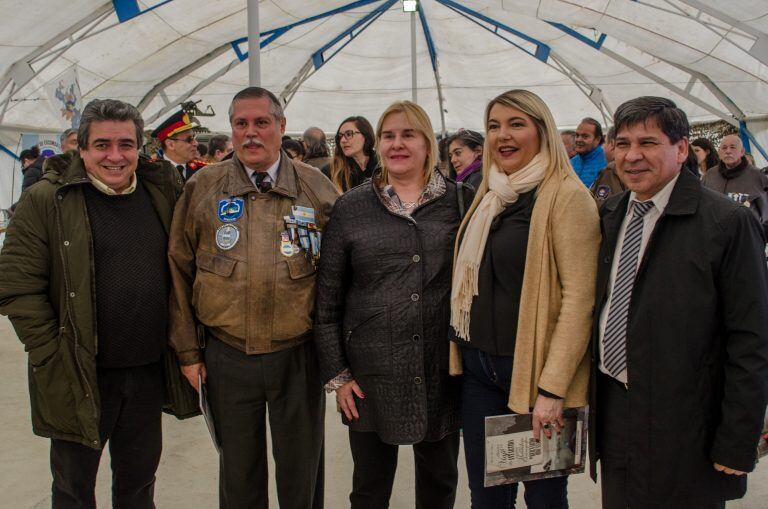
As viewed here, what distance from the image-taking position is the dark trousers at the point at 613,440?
5.97 ft

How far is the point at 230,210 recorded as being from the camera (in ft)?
7.64

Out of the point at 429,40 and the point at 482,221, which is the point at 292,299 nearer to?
the point at 482,221

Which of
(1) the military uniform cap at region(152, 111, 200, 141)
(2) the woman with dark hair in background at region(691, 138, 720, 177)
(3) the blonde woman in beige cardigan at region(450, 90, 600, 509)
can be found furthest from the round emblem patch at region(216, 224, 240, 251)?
(2) the woman with dark hair in background at region(691, 138, 720, 177)

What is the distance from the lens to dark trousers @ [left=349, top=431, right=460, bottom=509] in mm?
2338

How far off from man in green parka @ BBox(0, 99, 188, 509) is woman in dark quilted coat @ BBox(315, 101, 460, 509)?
710 mm

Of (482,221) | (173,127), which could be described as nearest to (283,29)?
(173,127)

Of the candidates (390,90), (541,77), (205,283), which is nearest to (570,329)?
(205,283)

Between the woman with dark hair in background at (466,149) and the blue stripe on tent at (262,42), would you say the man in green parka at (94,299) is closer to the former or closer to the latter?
the woman with dark hair in background at (466,149)

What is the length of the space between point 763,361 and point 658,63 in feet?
42.7

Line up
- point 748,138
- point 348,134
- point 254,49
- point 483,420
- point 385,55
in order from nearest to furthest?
point 483,420 < point 348,134 < point 254,49 < point 748,138 < point 385,55

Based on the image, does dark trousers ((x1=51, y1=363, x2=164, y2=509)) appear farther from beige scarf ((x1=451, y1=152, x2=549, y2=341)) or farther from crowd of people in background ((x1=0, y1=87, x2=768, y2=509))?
beige scarf ((x1=451, y1=152, x2=549, y2=341))

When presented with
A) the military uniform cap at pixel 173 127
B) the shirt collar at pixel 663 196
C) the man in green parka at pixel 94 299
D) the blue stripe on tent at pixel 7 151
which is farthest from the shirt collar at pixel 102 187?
the blue stripe on tent at pixel 7 151

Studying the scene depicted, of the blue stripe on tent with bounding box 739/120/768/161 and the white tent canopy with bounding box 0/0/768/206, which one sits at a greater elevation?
the white tent canopy with bounding box 0/0/768/206

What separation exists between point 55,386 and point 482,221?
168 centimetres
